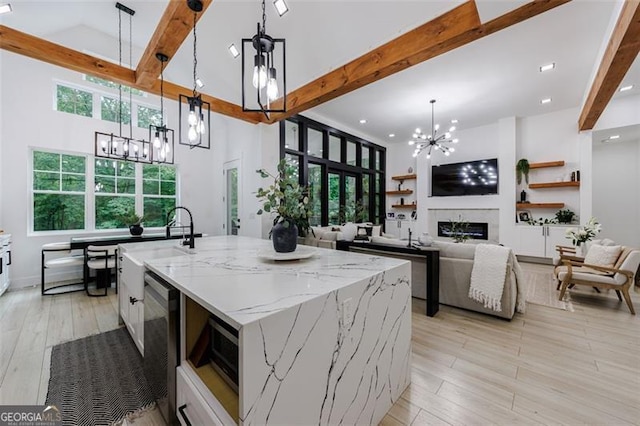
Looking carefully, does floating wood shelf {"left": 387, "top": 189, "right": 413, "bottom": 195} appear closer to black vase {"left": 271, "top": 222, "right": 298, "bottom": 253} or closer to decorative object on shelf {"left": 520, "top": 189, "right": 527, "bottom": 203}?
decorative object on shelf {"left": 520, "top": 189, "right": 527, "bottom": 203}

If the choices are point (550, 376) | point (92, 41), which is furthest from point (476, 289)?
point (92, 41)

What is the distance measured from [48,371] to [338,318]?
2.50 meters

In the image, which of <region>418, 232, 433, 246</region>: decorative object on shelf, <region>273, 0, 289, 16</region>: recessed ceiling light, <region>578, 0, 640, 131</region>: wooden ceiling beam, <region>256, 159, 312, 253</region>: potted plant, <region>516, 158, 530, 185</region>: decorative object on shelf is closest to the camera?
<region>256, 159, 312, 253</region>: potted plant

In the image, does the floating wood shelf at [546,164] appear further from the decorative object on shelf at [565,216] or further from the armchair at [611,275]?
the armchair at [611,275]

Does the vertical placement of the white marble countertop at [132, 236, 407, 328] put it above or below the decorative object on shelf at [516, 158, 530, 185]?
below

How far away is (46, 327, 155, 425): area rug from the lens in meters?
1.66

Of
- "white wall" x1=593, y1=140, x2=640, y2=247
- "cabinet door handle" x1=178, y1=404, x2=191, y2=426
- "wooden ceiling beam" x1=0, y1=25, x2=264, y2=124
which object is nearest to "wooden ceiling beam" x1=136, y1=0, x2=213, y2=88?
"wooden ceiling beam" x1=0, y1=25, x2=264, y2=124

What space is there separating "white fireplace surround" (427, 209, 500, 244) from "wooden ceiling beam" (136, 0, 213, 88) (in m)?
6.30

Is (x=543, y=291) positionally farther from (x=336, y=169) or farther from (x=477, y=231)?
(x=336, y=169)

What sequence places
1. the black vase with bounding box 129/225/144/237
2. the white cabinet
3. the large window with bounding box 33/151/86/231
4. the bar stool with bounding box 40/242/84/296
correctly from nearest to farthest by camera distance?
the bar stool with bounding box 40/242/84/296 → the large window with bounding box 33/151/86/231 → the black vase with bounding box 129/225/144/237 → the white cabinet

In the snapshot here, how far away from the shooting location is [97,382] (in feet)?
6.35

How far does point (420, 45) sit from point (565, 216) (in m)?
5.47

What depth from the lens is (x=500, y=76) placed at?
14.0 ft

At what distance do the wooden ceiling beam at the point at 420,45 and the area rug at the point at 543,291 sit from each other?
334 centimetres
